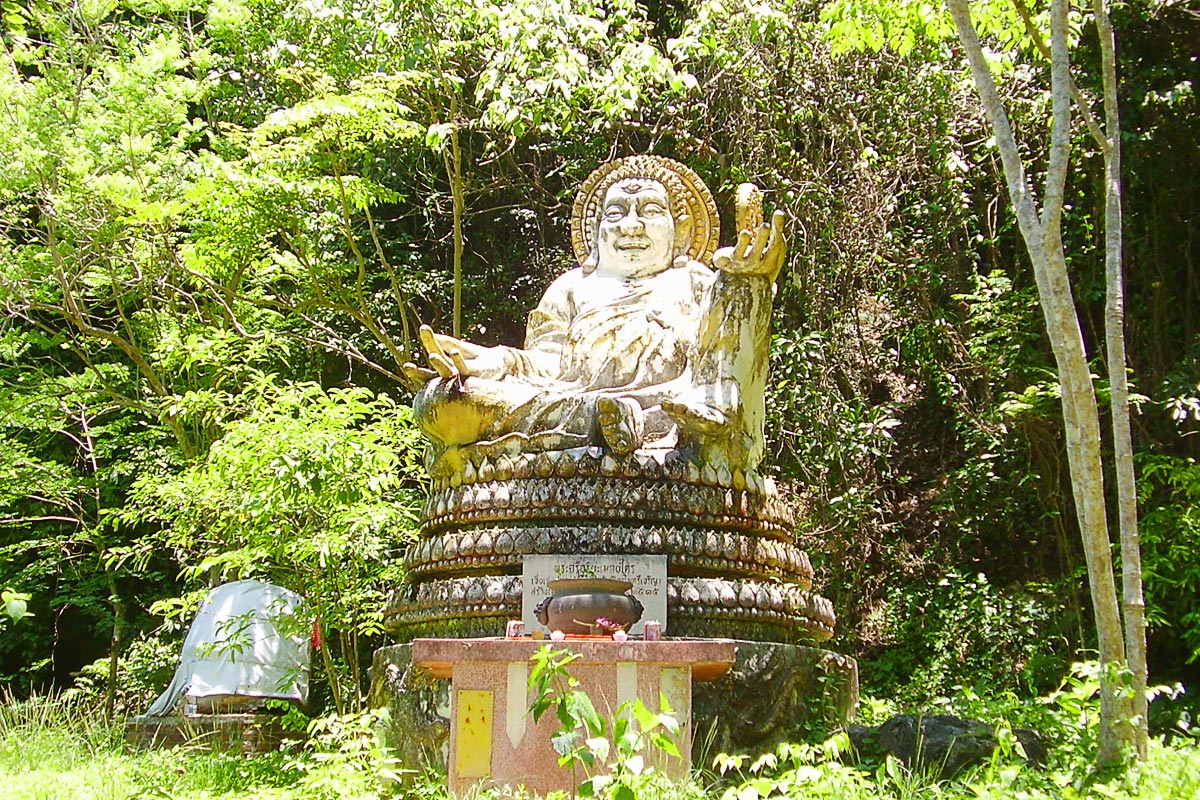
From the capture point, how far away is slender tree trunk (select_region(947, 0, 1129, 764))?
398 cm

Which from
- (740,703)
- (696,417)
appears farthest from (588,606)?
(696,417)

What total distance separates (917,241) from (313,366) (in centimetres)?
498

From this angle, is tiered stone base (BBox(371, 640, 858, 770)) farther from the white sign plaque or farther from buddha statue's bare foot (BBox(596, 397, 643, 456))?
buddha statue's bare foot (BBox(596, 397, 643, 456))

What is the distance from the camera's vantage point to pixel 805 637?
5.86 metres

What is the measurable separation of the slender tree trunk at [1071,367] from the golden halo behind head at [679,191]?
2788mm

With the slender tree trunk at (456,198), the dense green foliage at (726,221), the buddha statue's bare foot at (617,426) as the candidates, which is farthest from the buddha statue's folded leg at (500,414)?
the slender tree trunk at (456,198)

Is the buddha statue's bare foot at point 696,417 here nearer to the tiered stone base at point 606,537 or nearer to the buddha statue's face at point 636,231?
the tiered stone base at point 606,537

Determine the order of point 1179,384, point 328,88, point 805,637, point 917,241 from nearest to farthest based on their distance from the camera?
point 805,637 → point 1179,384 → point 328,88 → point 917,241

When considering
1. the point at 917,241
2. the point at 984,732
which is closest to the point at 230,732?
the point at 984,732

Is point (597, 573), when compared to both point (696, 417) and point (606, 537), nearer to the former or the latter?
point (606, 537)

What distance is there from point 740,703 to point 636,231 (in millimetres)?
2827

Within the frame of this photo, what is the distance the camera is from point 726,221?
970 centimetres

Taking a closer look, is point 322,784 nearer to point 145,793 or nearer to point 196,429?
point 145,793

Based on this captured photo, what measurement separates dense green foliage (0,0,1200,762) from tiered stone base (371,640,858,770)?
1.50 meters
